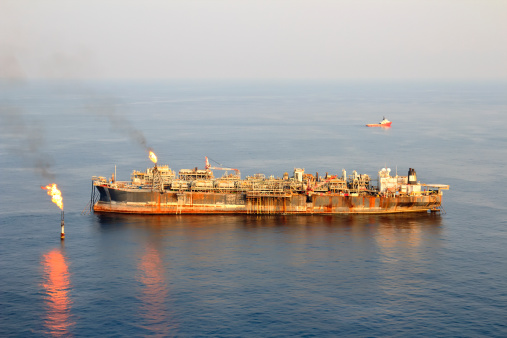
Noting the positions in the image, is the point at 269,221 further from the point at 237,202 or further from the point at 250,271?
the point at 250,271

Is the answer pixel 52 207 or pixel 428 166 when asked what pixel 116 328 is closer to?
pixel 52 207

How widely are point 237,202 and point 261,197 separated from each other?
512cm

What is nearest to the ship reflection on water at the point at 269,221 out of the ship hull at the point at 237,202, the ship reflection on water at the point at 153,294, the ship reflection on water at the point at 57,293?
the ship hull at the point at 237,202

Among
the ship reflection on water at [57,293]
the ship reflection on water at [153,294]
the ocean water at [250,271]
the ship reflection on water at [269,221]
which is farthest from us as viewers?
the ship reflection on water at [269,221]

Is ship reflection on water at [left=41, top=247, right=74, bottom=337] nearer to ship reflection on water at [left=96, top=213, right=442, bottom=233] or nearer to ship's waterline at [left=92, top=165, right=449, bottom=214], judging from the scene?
ship reflection on water at [left=96, top=213, right=442, bottom=233]

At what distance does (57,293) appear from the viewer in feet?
269

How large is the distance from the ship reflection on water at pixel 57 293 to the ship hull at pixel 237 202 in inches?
1071

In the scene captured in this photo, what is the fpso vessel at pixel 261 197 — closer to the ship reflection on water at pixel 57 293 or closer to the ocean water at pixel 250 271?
the ocean water at pixel 250 271

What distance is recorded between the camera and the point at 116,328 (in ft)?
237

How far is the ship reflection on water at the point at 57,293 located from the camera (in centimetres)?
7275

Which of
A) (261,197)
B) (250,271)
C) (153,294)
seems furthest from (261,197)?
(153,294)

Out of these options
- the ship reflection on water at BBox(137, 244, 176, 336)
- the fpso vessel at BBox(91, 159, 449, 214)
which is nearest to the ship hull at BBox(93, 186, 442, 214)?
the fpso vessel at BBox(91, 159, 449, 214)

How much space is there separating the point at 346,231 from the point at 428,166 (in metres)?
70.0

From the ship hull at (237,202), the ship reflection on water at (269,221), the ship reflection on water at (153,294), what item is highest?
the ship hull at (237,202)
